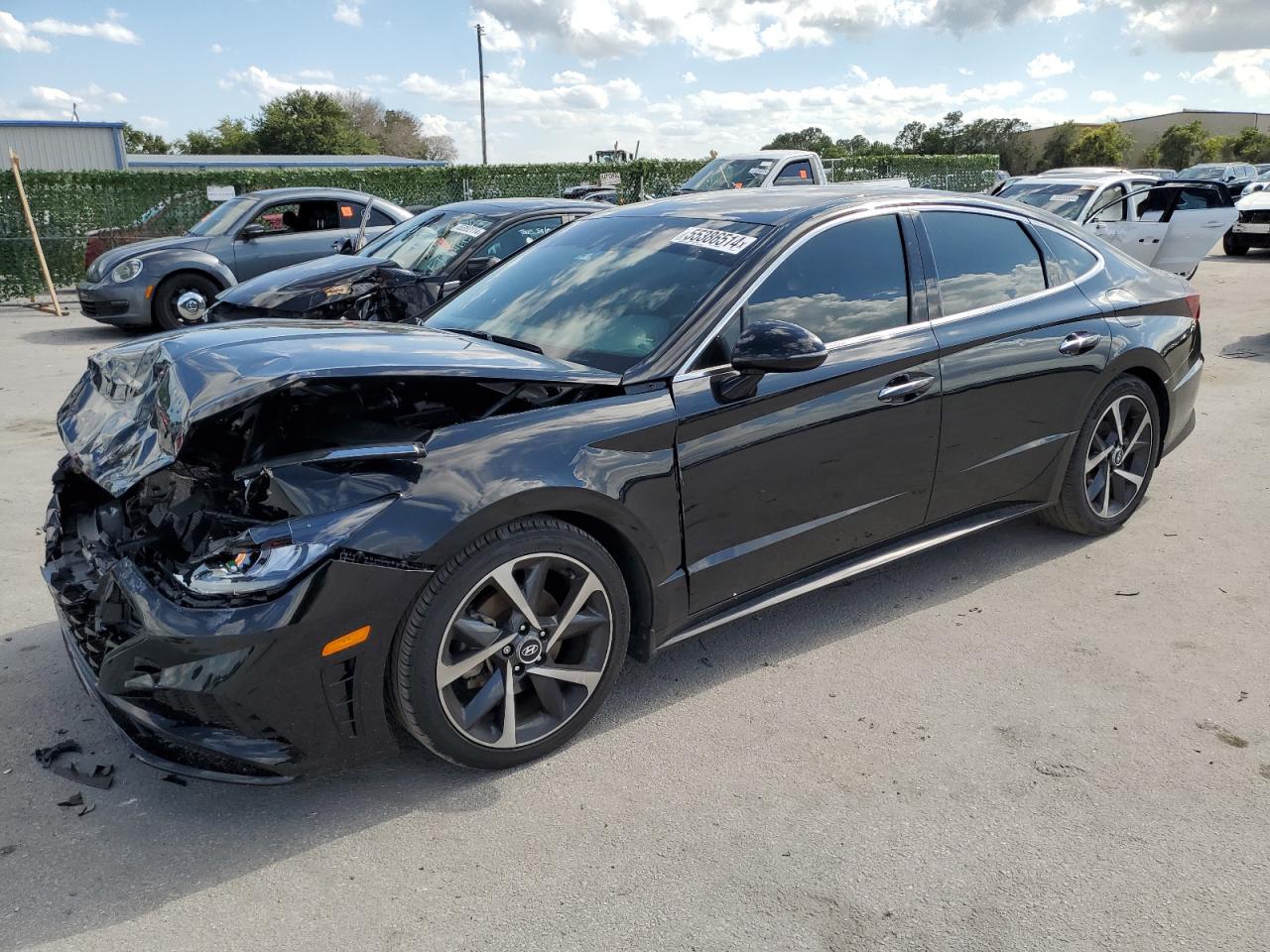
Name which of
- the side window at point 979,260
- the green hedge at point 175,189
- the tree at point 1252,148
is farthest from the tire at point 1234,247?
the tree at point 1252,148

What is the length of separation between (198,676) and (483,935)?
95cm

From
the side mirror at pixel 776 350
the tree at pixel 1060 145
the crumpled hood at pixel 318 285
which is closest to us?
the side mirror at pixel 776 350

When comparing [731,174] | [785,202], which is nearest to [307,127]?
[731,174]

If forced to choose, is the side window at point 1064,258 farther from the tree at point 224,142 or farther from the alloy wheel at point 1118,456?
the tree at point 224,142

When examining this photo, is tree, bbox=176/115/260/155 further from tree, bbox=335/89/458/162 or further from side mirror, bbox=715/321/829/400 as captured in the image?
side mirror, bbox=715/321/829/400

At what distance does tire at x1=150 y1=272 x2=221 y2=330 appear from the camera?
11.1m

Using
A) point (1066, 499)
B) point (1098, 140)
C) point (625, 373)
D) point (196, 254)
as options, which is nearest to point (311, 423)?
point (625, 373)

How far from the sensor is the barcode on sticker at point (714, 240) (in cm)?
352

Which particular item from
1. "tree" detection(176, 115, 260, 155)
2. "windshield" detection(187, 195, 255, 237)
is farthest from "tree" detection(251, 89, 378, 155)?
"windshield" detection(187, 195, 255, 237)

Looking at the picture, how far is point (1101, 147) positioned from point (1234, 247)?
47.0 metres

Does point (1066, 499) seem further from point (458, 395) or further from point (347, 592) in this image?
point (347, 592)

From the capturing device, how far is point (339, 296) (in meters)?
7.09

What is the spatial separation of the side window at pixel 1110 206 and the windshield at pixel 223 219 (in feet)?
34.6

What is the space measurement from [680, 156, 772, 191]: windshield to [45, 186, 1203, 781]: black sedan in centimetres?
1033
